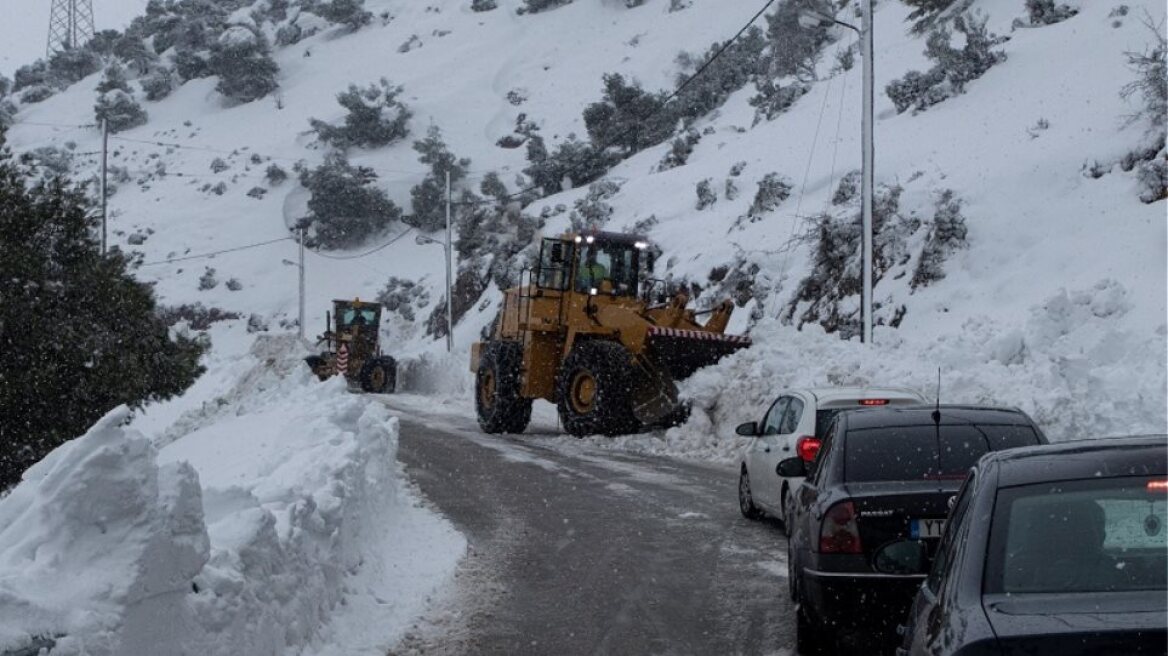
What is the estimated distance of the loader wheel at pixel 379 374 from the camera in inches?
1491

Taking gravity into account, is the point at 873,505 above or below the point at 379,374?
above

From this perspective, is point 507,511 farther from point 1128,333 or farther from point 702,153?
point 702,153

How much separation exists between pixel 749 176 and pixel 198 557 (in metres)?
32.9

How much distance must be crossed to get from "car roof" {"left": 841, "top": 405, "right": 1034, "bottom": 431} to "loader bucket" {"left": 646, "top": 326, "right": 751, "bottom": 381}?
462 inches

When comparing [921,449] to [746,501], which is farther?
[746,501]

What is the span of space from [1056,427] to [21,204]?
47.9ft

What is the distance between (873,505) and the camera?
6.40 meters

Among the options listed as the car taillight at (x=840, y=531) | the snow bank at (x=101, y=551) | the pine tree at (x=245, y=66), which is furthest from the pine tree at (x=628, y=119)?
the snow bank at (x=101, y=551)

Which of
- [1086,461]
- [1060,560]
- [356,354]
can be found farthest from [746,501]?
[356,354]

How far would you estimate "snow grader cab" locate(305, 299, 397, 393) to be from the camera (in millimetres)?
37938

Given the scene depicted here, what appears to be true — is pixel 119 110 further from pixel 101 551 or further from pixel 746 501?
pixel 101 551

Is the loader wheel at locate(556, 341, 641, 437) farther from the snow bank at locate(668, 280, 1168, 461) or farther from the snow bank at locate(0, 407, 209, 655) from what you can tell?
the snow bank at locate(0, 407, 209, 655)

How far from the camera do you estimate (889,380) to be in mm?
16688

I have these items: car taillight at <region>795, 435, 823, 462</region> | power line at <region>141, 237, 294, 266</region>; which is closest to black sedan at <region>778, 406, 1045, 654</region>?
car taillight at <region>795, 435, 823, 462</region>
